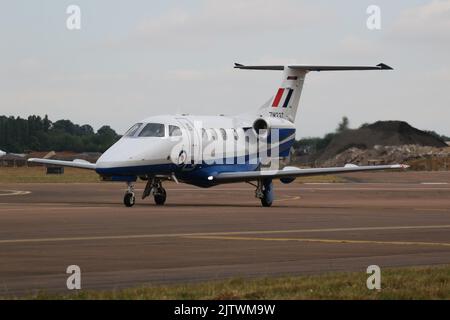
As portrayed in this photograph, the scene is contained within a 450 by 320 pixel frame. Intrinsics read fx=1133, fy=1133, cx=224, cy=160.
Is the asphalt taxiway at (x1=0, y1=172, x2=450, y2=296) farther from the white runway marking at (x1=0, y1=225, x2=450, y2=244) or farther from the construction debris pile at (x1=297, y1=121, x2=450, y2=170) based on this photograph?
the construction debris pile at (x1=297, y1=121, x2=450, y2=170)

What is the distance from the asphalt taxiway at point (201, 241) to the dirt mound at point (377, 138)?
65.0 feet

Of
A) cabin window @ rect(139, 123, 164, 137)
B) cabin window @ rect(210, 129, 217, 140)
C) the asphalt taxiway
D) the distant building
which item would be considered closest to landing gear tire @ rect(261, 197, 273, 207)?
the asphalt taxiway

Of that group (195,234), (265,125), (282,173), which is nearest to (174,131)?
(282,173)

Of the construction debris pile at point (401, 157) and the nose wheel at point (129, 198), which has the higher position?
the construction debris pile at point (401, 157)

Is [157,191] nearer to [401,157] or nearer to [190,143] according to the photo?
[190,143]

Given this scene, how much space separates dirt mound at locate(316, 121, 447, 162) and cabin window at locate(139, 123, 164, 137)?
2125 cm

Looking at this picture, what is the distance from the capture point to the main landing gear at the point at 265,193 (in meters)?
42.8

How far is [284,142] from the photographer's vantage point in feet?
154

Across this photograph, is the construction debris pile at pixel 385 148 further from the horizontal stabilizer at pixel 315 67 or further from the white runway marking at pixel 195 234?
the white runway marking at pixel 195 234

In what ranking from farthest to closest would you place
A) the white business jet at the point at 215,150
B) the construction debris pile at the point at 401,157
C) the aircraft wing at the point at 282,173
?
the construction debris pile at the point at 401,157, the aircraft wing at the point at 282,173, the white business jet at the point at 215,150

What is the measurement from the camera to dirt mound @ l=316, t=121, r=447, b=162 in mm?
63438

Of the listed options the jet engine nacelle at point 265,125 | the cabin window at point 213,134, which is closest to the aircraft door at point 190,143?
the cabin window at point 213,134

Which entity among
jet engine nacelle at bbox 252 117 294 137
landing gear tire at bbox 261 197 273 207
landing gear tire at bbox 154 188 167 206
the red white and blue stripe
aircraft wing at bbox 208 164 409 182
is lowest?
landing gear tire at bbox 261 197 273 207
